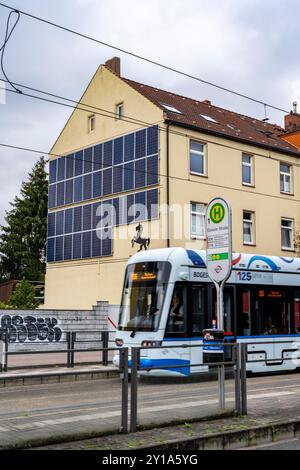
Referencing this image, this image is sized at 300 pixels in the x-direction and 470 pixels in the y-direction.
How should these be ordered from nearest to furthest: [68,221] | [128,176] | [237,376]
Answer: [237,376]
[128,176]
[68,221]

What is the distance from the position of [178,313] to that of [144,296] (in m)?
0.97

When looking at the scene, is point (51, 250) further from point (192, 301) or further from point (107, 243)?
point (192, 301)

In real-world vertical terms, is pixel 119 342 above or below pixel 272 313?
below

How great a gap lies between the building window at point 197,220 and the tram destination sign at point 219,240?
778 inches

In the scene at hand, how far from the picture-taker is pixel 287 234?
3584 centimetres

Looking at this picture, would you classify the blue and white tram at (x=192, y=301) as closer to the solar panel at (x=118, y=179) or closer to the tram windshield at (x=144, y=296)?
the tram windshield at (x=144, y=296)

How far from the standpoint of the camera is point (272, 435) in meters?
7.96

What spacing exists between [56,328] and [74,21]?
561 inches

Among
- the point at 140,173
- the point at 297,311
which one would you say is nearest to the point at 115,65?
the point at 140,173

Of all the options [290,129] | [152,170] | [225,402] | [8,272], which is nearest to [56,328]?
[152,170]

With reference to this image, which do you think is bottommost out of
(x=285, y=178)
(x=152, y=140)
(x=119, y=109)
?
(x=285, y=178)

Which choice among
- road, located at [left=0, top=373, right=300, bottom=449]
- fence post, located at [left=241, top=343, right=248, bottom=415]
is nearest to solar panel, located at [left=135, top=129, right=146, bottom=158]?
fence post, located at [left=241, top=343, right=248, bottom=415]

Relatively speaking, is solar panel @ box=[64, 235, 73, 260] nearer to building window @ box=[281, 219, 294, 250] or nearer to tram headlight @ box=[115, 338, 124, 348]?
building window @ box=[281, 219, 294, 250]

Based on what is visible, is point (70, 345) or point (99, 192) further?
point (99, 192)
